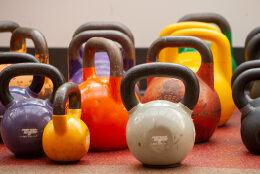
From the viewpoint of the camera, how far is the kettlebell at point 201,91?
2043 mm

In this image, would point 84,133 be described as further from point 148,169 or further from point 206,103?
point 206,103

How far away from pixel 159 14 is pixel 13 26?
66.6 inches

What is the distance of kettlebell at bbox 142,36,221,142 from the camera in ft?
6.70

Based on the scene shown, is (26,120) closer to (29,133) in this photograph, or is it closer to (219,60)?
(29,133)

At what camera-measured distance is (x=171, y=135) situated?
1.54 metres

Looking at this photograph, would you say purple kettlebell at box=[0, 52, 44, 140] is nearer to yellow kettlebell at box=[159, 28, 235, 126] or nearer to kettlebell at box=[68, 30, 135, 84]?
kettlebell at box=[68, 30, 135, 84]

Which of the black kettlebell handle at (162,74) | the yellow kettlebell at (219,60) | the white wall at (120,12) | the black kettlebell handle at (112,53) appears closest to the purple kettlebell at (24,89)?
the black kettlebell handle at (112,53)

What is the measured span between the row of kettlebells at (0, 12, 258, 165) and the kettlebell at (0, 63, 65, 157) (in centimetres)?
2

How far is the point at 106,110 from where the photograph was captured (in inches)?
75.9

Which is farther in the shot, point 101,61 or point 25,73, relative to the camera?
point 101,61

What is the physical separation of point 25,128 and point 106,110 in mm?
359

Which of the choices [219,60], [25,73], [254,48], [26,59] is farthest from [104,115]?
[254,48]

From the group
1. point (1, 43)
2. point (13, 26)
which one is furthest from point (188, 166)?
point (1, 43)

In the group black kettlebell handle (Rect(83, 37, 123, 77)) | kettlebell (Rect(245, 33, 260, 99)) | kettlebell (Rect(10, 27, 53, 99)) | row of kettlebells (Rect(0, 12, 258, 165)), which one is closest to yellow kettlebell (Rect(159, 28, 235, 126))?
row of kettlebells (Rect(0, 12, 258, 165))
